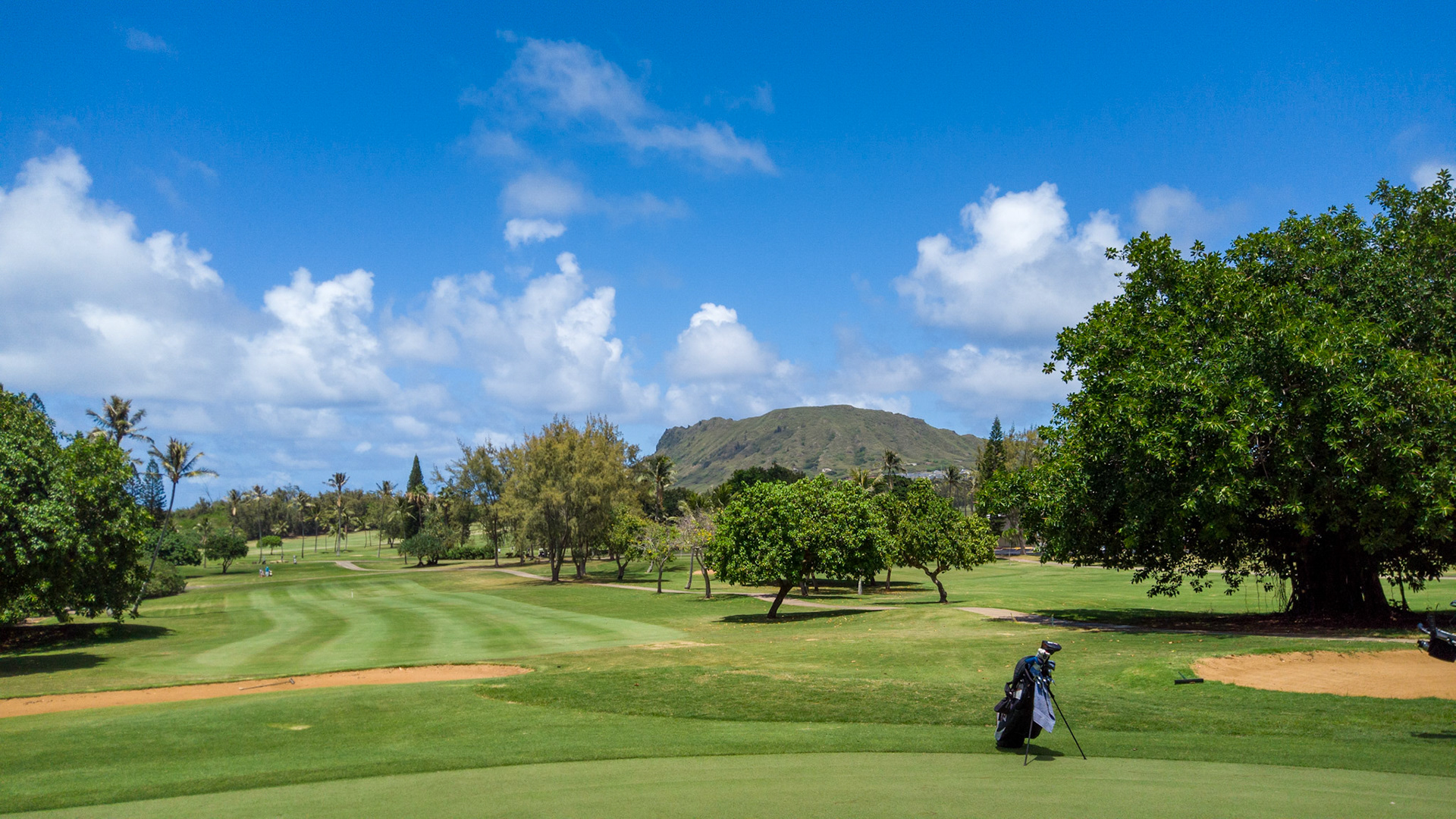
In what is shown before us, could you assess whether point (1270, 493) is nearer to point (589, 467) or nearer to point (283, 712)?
point (283, 712)

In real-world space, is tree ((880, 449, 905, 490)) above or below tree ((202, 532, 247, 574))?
above

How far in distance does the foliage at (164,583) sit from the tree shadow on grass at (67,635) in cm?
2712

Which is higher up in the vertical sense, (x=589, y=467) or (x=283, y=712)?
(x=589, y=467)

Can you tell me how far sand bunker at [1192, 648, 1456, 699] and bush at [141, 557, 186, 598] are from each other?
71.6 metres

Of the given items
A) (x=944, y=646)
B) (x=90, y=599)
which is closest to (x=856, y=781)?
(x=944, y=646)

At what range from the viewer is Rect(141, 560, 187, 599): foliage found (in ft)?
209

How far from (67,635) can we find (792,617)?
32.7 m

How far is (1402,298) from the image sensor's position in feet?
81.5

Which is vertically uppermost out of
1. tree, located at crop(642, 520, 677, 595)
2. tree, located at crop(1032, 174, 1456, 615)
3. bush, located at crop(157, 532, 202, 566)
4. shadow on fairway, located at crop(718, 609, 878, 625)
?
tree, located at crop(1032, 174, 1456, 615)

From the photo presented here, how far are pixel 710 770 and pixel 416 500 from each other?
408 ft

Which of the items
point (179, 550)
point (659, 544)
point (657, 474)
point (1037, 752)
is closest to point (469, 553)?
point (657, 474)

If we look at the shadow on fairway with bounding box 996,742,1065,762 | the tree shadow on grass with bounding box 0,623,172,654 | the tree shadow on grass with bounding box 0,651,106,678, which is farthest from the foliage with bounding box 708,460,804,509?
the shadow on fairway with bounding box 996,742,1065,762

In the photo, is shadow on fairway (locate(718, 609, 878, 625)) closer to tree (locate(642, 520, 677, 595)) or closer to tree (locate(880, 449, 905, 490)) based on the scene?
tree (locate(642, 520, 677, 595))

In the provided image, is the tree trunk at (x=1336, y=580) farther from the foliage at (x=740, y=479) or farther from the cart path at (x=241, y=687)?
the foliage at (x=740, y=479)
